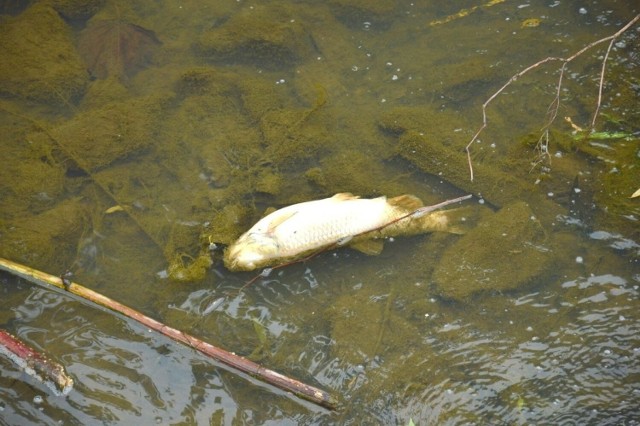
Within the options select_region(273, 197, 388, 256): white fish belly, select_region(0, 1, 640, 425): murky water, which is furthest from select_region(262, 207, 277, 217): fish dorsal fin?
select_region(273, 197, 388, 256): white fish belly

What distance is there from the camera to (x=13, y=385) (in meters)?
3.74

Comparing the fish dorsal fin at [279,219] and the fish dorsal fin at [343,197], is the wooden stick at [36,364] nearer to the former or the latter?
the fish dorsal fin at [279,219]

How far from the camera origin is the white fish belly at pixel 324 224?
4.23 meters

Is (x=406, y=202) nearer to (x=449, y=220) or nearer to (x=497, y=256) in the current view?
(x=449, y=220)

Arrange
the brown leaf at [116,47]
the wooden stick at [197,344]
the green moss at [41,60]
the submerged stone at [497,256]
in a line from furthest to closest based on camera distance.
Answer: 1. the brown leaf at [116,47]
2. the green moss at [41,60]
3. the submerged stone at [497,256]
4. the wooden stick at [197,344]

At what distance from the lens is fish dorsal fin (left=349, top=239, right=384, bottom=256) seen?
439cm

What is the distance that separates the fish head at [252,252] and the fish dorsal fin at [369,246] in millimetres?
651

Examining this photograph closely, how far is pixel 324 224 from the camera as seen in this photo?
14.0 feet

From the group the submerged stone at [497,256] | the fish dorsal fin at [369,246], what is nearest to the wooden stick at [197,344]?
the fish dorsal fin at [369,246]

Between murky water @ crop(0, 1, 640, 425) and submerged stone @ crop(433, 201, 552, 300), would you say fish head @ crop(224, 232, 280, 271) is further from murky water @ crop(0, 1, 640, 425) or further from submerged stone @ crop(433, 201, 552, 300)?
submerged stone @ crop(433, 201, 552, 300)

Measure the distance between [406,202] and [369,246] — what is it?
477 millimetres

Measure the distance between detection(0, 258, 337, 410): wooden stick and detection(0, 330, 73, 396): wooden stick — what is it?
0.48 meters

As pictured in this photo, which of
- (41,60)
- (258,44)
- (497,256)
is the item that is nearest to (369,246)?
(497,256)

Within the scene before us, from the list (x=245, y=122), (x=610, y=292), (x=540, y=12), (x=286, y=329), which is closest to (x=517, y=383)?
(x=610, y=292)
